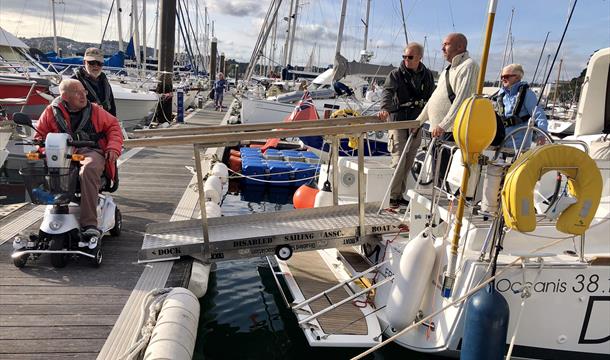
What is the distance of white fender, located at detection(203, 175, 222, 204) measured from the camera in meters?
7.44

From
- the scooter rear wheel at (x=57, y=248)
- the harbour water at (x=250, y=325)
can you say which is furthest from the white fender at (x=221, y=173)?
the scooter rear wheel at (x=57, y=248)

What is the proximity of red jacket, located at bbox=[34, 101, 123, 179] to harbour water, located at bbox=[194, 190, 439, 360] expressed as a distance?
180cm

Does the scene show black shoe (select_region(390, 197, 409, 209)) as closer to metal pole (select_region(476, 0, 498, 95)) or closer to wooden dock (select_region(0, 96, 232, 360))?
wooden dock (select_region(0, 96, 232, 360))

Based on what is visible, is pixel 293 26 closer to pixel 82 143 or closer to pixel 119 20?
pixel 119 20

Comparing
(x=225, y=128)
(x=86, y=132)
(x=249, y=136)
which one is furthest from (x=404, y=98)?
(x=86, y=132)

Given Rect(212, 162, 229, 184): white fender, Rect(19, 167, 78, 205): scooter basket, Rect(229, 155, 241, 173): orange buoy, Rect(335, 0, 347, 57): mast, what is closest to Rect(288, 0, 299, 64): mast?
Rect(335, 0, 347, 57): mast

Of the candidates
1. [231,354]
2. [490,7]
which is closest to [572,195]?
[490,7]

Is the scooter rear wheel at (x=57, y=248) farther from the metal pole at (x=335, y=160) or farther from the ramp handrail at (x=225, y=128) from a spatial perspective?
the metal pole at (x=335, y=160)

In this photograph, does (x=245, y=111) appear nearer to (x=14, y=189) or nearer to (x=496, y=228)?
(x=14, y=189)

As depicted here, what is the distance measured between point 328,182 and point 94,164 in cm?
284

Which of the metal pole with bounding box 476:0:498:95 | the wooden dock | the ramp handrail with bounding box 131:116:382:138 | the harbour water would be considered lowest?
the harbour water

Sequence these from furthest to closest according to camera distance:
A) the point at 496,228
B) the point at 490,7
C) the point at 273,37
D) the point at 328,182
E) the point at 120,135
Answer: the point at 273,37 → the point at 328,182 → the point at 120,135 → the point at 496,228 → the point at 490,7

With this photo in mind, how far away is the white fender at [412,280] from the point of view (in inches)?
155

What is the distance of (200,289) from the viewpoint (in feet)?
14.8
